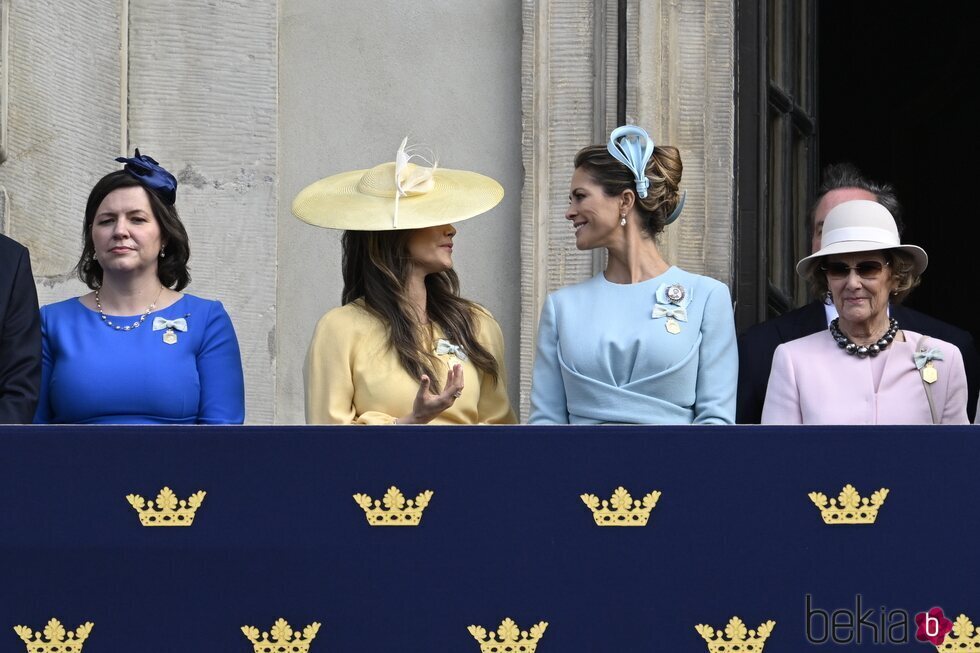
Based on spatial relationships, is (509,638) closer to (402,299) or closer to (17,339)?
(402,299)

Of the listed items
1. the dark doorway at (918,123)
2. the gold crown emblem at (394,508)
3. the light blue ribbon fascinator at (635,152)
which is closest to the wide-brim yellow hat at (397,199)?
the light blue ribbon fascinator at (635,152)

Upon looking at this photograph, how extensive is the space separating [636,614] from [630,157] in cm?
136

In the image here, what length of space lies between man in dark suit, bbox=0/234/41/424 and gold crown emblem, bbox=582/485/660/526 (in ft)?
4.60

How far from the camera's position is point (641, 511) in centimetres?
422

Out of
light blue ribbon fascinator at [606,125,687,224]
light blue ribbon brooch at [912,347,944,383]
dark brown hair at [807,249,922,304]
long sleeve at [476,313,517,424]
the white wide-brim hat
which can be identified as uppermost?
light blue ribbon fascinator at [606,125,687,224]

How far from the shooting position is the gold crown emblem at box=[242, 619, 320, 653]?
4227 millimetres

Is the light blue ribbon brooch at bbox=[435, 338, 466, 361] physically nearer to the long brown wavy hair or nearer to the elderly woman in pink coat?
the long brown wavy hair

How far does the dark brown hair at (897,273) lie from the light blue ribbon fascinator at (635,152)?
50 centimetres

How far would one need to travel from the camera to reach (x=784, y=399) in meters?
4.87

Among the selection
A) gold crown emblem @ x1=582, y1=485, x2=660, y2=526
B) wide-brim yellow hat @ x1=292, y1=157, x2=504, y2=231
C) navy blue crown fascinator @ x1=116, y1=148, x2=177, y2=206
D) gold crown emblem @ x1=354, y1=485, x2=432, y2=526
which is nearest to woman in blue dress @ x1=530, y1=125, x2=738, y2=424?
wide-brim yellow hat @ x1=292, y1=157, x2=504, y2=231

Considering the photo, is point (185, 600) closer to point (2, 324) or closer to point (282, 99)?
point (2, 324)

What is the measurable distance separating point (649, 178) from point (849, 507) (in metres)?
1.23

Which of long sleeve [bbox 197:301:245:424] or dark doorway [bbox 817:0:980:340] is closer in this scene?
long sleeve [bbox 197:301:245:424]

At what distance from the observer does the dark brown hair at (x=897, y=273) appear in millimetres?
4961
